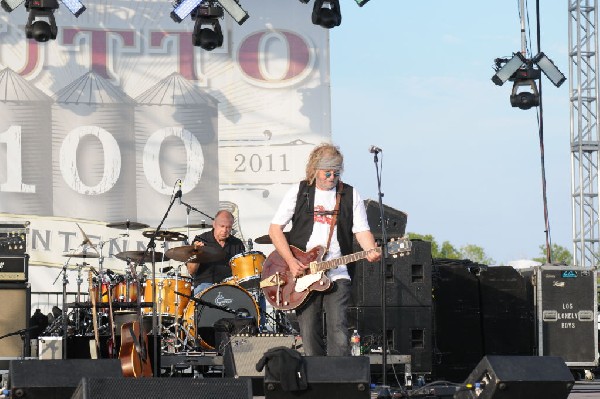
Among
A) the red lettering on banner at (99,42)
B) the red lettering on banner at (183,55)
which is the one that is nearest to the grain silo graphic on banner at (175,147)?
the red lettering on banner at (183,55)

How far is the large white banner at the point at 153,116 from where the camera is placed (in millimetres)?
15734

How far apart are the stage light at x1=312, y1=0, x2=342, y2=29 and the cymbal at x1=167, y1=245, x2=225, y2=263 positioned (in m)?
3.54

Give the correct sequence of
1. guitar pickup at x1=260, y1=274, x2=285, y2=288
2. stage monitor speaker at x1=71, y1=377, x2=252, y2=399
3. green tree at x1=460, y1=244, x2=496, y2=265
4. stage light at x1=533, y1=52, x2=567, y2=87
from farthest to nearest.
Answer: green tree at x1=460, y1=244, x2=496, y2=265 < stage light at x1=533, y1=52, x2=567, y2=87 < guitar pickup at x1=260, y1=274, x2=285, y2=288 < stage monitor speaker at x1=71, y1=377, x2=252, y2=399

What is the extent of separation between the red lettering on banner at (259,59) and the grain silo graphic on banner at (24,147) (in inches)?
108

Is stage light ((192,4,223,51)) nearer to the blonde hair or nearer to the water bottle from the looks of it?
the water bottle

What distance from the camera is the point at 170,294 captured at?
470 inches

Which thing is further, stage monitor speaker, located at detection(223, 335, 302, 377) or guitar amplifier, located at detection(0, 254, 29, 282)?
guitar amplifier, located at detection(0, 254, 29, 282)

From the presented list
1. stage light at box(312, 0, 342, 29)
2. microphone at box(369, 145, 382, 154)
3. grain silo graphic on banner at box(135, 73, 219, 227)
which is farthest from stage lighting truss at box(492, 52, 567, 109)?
microphone at box(369, 145, 382, 154)

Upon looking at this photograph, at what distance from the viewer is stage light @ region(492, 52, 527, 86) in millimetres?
14359

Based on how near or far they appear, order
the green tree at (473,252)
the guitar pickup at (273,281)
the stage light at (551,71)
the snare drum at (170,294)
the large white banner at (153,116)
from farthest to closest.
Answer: the green tree at (473,252)
the large white banner at (153,116)
the stage light at (551,71)
the snare drum at (170,294)
the guitar pickup at (273,281)

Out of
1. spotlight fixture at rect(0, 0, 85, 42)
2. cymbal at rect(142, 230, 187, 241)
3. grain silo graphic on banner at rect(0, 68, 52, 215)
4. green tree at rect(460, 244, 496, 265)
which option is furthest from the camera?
green tree at rect(460, 244, 496, 265)

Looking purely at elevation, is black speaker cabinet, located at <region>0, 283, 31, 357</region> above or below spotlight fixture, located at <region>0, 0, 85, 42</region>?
below

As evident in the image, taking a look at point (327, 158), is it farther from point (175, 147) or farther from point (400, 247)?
point (175, 147)

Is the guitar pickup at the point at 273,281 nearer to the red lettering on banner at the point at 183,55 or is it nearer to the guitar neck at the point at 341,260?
the guitar neck at the point at 341,260
